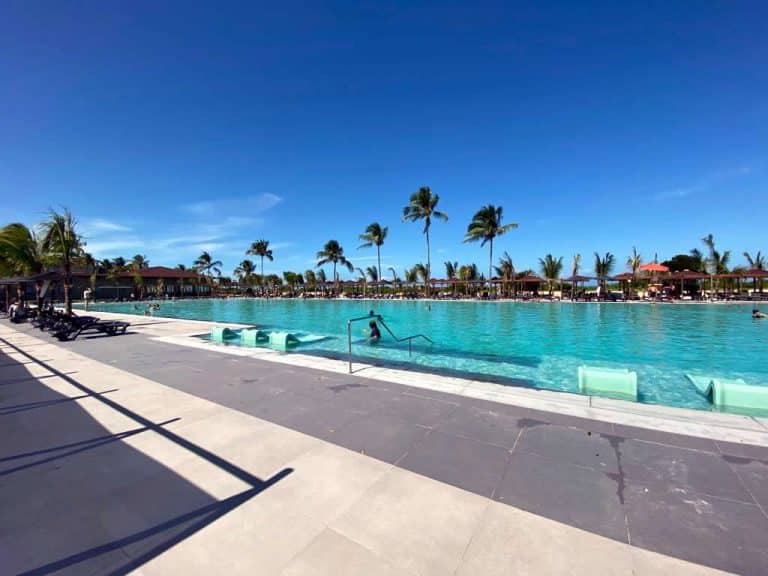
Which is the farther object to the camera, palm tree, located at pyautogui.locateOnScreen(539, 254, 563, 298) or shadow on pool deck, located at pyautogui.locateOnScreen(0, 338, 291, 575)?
palm tree, located at pyautogui.locateOnScreen(539, 254, 563, 298)

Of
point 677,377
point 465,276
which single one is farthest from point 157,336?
point 465,276

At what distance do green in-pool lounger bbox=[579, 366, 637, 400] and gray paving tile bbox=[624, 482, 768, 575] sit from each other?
3.73 metres

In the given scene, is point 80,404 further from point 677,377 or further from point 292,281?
point 292,281

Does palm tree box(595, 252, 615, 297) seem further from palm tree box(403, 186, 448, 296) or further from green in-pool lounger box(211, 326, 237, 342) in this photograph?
green in-pool lounger box(211, 326, 237, 342)

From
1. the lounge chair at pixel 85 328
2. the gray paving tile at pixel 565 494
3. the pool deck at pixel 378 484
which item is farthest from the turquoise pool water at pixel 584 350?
the lounge chair at pixel 85 328

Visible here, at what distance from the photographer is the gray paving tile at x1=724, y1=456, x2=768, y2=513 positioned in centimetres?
236

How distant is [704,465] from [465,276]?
44950mm

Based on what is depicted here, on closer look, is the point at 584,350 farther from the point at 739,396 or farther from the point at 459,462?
the point at 459,462

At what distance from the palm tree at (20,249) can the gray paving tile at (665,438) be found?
19.8 metres

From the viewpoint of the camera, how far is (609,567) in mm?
1761

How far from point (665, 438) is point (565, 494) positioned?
5.45 feet

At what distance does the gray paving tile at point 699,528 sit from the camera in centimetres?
183

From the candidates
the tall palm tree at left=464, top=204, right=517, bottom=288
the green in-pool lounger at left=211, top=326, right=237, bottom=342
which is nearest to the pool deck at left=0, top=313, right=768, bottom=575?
the green in-pool lounger at left=211, top=326, right=237, bottom=342

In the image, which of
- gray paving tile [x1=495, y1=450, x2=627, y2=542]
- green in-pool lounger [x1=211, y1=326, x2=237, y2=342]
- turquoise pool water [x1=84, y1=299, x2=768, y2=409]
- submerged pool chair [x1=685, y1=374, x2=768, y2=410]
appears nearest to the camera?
gray paving tile [x1=495, y1=450, x2=627, y2=542]
